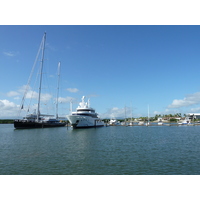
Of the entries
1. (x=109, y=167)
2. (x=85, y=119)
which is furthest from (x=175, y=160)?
(x=85, y=119)

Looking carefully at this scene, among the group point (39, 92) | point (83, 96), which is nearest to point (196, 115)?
point (83, 96)

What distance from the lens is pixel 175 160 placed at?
16859mm

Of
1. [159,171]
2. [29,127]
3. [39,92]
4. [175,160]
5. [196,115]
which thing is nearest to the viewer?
[159,171]

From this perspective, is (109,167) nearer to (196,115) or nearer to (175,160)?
(175,160)

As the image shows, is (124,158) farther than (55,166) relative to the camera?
Yes

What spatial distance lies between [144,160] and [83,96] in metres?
61.4

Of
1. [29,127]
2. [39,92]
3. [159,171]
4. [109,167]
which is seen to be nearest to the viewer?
[159,171]

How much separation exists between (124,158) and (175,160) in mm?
5197

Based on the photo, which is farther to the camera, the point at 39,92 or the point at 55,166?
the point at 39,92

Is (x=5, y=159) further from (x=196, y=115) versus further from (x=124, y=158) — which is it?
(x=196, y=115)

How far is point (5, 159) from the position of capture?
696 inches

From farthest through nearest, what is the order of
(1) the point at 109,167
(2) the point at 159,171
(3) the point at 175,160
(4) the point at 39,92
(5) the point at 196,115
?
1. (5) the point at 196,115
2. (4) the point at 39,92
3. (3) the point at 175,160
4. (1) the point at 109,167
5. (2) the point at 159,171

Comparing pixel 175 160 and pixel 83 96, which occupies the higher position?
pixel 83 96

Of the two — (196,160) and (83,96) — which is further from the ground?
(83,96)
